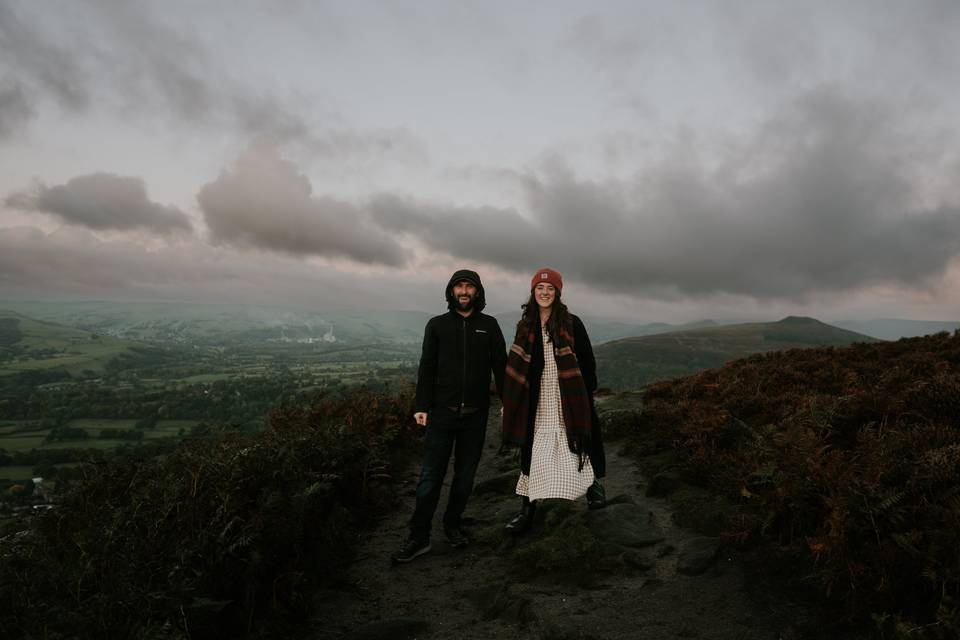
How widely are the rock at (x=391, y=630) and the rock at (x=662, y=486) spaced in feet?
13.2

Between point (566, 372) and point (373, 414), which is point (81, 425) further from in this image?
point (566, 372)

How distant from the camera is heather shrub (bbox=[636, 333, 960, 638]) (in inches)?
127

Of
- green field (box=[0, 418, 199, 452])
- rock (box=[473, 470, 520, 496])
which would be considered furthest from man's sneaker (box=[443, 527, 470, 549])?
green field (box=[0, 418, 199, 452])

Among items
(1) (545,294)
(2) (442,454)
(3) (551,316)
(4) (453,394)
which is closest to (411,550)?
(2) (442,454)

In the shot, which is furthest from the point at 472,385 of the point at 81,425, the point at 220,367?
the point at 220,367

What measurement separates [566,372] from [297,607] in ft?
11.9

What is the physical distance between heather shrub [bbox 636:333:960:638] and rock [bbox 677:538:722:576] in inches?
11.4

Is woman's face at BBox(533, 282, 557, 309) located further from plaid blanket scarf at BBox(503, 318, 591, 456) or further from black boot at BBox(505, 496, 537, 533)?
black boot at BBox(505, 496, 537, 533)

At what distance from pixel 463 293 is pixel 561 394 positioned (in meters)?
1.70

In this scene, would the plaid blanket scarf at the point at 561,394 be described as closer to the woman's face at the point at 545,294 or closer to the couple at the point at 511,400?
the couple at the point at 511,400

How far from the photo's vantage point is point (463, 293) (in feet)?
18.5

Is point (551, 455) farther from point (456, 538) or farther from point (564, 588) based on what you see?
point (456, 538)

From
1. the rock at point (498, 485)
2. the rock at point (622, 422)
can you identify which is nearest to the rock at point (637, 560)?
the rock at point (498, 485)

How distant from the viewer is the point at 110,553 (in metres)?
3.60
